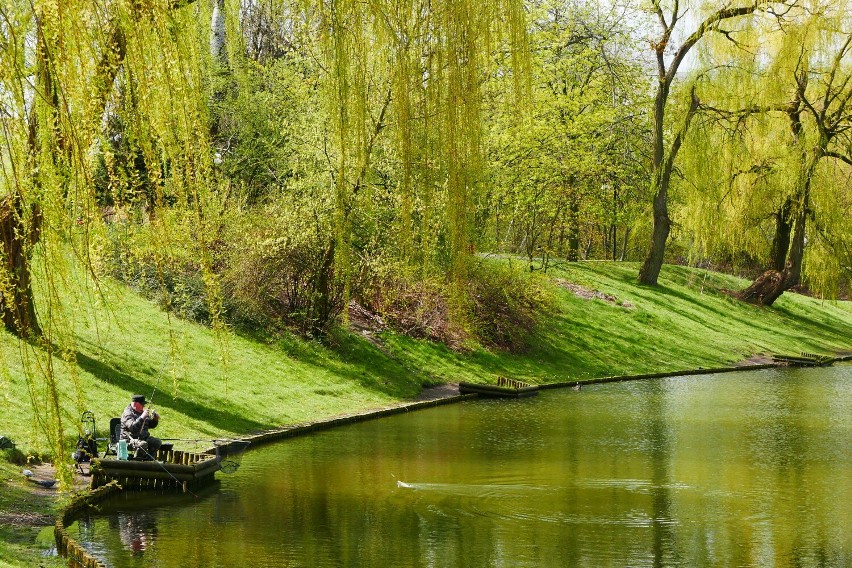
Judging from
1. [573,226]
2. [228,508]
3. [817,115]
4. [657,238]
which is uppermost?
[817,115]

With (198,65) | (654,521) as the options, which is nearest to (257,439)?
(654,521)

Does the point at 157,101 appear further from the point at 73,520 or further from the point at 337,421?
the point at 337,421

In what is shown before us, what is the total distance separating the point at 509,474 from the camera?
16344 millimetres

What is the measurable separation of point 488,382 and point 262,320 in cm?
593

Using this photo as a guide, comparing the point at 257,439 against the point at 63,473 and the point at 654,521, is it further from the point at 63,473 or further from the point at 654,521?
the point at 63,473

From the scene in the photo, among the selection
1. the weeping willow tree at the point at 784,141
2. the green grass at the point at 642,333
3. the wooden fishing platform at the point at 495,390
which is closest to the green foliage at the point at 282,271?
the green grass at the point at 642,333

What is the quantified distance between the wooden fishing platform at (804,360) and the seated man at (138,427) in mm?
25665

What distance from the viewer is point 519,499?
1463cm

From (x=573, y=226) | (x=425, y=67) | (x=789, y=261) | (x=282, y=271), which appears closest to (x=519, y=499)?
(x=425, y=67)

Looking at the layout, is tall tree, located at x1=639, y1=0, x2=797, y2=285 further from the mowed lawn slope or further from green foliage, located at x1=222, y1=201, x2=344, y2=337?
green foliage, located at x1=222, y1=201, x2=344, y2=337

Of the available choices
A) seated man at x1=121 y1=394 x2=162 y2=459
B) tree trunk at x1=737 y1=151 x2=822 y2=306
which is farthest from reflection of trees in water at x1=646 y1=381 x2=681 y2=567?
tree trunk at x1=737 y1=151 x2=822 y2=306

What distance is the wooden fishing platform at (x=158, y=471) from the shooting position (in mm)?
13672

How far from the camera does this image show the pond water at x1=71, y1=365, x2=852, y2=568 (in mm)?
11711

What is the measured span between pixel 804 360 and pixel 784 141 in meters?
7.81
